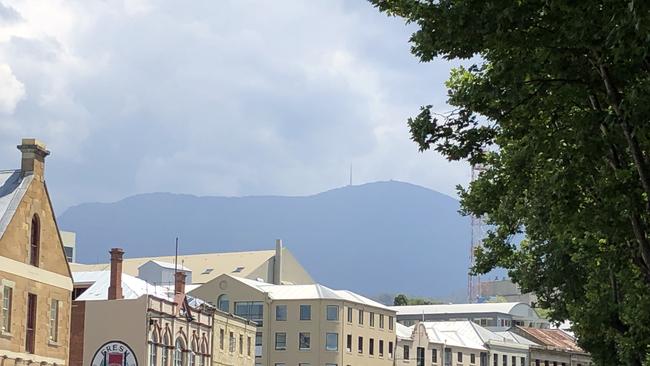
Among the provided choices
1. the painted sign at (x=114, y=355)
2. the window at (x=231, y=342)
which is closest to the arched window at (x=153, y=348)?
the painted sign at (x=114, y=355)

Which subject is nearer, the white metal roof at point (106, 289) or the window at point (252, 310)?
the white metal roof at point (106, 289)

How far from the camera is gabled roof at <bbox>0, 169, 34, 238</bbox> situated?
51406mm

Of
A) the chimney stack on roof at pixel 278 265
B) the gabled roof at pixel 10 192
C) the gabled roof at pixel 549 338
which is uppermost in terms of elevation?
the chimney stack on roof at pixel 278 265

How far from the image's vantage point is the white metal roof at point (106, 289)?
254 feet

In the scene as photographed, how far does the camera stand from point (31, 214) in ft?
175

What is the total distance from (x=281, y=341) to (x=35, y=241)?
59126 millimetres

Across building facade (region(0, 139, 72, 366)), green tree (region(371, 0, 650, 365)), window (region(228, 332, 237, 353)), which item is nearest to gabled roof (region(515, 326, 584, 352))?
window (region(228, 332, 237, 353))

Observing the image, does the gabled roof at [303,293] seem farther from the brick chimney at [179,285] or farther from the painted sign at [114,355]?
the painted sign at [114,355]

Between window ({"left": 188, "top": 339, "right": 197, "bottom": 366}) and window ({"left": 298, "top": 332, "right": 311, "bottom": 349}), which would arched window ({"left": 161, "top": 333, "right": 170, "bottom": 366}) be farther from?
window ({"left": 298, "top": 332, "right": 311, "bottom": 349})

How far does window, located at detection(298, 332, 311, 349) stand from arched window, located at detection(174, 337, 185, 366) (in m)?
32.1

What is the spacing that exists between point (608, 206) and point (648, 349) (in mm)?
11158

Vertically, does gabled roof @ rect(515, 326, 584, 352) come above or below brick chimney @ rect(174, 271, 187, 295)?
below

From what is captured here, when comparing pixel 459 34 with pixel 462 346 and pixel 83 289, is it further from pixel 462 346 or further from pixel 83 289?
pixel 462 346

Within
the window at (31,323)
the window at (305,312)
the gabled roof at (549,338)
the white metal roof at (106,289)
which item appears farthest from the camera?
the gabled roof at (549,338)
